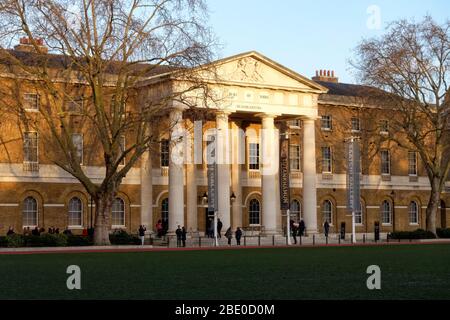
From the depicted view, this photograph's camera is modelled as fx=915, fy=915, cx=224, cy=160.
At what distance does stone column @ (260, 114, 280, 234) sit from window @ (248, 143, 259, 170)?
399cm

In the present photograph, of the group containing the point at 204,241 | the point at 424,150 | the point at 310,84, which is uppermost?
the point at 310,84

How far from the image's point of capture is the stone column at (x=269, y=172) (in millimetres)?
63062

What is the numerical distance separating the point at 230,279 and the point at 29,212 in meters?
37.5

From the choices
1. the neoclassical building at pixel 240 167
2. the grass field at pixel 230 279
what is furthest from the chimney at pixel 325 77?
the grass field at pixel 230 279

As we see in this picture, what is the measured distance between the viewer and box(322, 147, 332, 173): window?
239 ft

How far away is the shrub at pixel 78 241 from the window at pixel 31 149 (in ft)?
35.8

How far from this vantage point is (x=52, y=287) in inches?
854

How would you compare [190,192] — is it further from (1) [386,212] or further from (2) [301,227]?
(1) [386,212]

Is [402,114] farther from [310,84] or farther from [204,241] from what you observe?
[204,241]

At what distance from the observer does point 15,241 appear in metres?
47.8

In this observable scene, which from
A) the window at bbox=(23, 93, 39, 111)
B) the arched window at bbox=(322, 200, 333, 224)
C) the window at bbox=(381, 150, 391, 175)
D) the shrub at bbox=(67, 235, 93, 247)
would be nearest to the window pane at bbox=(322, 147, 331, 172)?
the arched window at bbox=(322, 200, 333, 224)

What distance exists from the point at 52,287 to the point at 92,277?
344 cm

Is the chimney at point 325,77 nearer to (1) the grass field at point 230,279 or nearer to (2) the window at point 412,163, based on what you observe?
(2) the window at point 412,163
